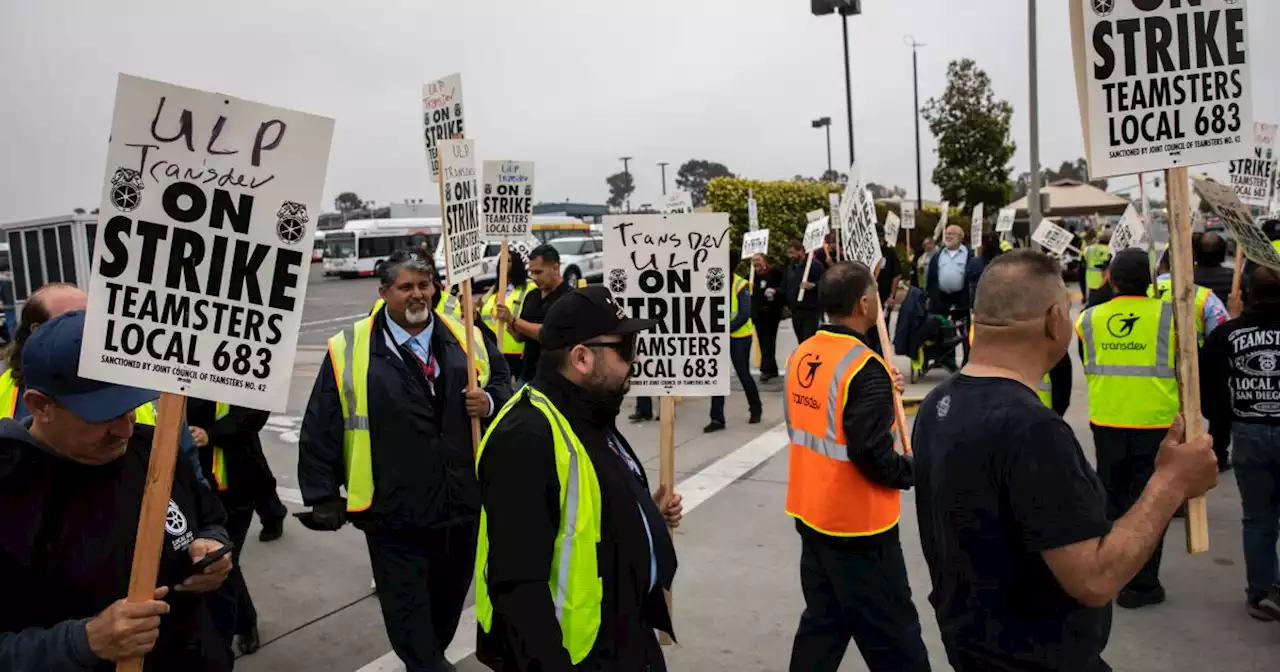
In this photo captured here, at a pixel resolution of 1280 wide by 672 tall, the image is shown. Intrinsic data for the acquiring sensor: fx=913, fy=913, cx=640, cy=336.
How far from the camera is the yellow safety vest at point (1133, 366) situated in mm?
4965

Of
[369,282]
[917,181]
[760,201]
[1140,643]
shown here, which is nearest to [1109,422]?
[1140,643]

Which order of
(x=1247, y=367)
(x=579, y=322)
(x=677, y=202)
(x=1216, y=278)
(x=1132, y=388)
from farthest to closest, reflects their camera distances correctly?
1. (x=677, y=202)
2. (x=1216, y=278)
3. (x=1132, y=388)
4. (x=1247, y=367)
5. (x=579, y=322)

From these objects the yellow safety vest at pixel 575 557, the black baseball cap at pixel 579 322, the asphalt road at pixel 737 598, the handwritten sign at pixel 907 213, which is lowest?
the asphalt road at pixel 737 598

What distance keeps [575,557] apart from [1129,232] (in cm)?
1087

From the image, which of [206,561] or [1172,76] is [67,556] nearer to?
[206,561]

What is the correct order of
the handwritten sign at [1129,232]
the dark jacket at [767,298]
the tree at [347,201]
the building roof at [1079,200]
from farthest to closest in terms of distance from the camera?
the tree at [347,201]
the building roof at [1079,200]
the dark jacket at [767,298]
the handwritten sign at [1129,232]

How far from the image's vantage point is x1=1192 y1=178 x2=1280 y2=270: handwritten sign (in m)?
3.24

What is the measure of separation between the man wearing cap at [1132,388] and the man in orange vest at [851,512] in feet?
6.82

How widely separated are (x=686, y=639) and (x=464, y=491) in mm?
1550

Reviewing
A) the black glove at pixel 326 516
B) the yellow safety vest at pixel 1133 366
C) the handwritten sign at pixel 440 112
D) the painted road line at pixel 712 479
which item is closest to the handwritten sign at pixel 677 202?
the painted road line at pixel 712 479

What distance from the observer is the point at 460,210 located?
5648 millimetres

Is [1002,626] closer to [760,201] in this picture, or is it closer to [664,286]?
[664,286]

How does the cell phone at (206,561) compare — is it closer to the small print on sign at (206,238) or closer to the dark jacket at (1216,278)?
the small print on sign at (206,238)

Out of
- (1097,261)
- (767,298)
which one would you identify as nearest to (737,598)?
(767,298)
